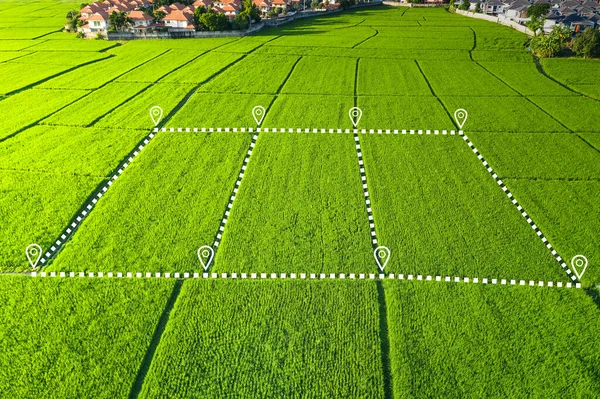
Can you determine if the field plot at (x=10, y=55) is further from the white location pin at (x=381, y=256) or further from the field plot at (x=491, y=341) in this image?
the field plot at (x=491, y=341)

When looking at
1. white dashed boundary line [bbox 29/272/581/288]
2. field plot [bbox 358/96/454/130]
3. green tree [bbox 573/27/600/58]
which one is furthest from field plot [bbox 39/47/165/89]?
green tree [bbox 573/27/600/58]

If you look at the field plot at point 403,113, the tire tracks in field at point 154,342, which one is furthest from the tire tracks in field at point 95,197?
the field plot at point 403,113

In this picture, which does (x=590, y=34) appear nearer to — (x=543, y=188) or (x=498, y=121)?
(x=498, y=121)

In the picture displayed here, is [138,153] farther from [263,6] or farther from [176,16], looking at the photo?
[263,6]

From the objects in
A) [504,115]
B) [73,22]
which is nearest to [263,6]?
[73,22]

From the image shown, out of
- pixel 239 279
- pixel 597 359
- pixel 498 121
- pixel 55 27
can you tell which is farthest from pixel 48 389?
pixel 55 27

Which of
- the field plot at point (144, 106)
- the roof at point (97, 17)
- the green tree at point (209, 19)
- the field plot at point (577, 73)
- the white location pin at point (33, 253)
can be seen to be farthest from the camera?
the roof at point (97, 17)
